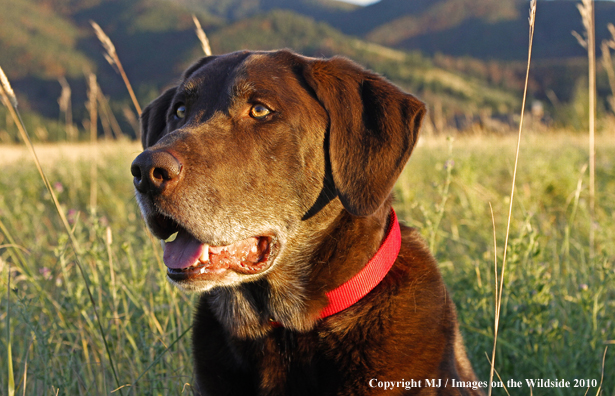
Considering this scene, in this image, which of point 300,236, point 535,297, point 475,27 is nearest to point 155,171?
point 300,236

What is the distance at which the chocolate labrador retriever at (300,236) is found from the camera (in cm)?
190

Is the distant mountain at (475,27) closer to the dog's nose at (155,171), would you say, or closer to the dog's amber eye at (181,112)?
the dog's amber eye at (181,112)

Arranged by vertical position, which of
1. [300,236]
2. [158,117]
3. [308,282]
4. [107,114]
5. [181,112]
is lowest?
Answer: [107,114]

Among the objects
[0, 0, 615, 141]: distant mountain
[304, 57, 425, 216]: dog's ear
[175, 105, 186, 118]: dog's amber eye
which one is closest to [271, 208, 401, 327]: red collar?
[304, 57, 425, 216]: dog's ear

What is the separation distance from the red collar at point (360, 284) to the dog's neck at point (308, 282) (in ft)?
0.11

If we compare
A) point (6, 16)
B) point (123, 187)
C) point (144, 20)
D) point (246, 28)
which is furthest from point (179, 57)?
point (123, 187)

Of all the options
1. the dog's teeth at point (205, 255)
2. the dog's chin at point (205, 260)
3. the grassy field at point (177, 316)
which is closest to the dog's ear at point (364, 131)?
the dog's chin at point (205, 260)

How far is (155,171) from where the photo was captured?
5.76 ft

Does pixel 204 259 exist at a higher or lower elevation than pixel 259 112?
lower

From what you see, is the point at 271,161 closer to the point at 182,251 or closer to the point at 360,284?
the point at 182,251

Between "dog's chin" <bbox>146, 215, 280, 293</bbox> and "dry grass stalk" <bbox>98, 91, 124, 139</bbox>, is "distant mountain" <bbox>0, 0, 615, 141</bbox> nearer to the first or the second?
"dry grass stalk" <bbox>98, 91, 124, 139</bbox>

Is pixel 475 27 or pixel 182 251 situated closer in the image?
pixel 182 251

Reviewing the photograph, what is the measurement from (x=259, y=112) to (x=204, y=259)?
0.65 metres

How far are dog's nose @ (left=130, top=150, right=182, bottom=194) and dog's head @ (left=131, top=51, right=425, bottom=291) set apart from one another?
0.02 metres
